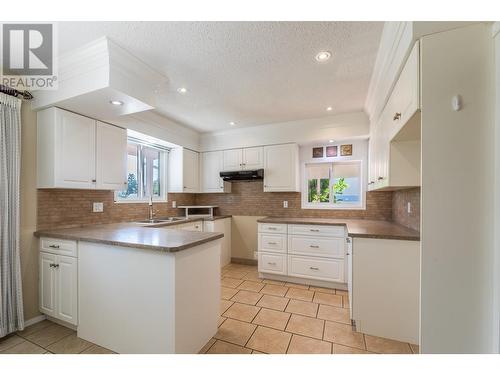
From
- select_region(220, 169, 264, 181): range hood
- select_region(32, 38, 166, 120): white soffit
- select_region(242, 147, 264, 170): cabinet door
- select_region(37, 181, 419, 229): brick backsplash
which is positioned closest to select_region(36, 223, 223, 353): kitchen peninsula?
select_region(37, 181, 419, 229): brick backsplash

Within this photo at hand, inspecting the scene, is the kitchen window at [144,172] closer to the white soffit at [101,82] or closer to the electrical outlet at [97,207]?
the electrical outlet at [97,207]

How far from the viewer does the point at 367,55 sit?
5.74 ft

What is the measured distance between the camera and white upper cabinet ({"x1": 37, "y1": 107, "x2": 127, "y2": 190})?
6.64 ft

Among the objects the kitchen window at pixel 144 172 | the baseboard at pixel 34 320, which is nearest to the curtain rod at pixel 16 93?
the kitchen window at pixel 144 172

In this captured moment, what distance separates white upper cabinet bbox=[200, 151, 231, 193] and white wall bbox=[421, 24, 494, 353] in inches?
126

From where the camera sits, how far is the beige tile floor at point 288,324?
5.58ft

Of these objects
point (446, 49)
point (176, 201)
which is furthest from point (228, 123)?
point (446, 49)

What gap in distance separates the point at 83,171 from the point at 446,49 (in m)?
3.01

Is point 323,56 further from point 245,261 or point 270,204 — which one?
point 245,261

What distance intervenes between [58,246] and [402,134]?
312 cm

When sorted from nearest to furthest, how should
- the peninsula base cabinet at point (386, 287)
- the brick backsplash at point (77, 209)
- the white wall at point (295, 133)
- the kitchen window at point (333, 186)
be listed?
the peninsula base cabinet at point (386, 287) < the brick backsplash at point (77, 209) < the white wall at point (295, 133) < the kitchen window at point (333, 186)

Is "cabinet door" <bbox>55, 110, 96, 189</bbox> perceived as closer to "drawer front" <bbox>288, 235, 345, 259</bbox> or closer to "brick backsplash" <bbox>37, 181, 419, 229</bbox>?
"brick backsplash" <bbox>37, 181, 419, 229</bbox>

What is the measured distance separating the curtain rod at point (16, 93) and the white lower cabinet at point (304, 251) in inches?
119

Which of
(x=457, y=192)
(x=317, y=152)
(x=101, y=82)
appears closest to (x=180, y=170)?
(x=101, y=82)
